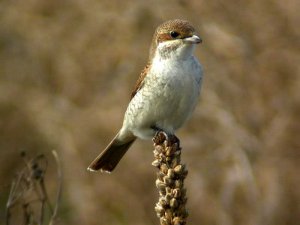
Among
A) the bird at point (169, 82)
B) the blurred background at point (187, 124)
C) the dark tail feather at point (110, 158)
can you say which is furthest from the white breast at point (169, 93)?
the blurred background at point (187, 124)

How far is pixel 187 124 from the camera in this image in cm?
636

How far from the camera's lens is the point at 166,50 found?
4.38m

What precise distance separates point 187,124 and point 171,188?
298 centimetres

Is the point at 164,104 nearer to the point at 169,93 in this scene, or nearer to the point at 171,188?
the point at 169,93

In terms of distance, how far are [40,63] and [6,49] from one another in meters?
0.35

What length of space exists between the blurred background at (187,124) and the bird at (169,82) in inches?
68.9

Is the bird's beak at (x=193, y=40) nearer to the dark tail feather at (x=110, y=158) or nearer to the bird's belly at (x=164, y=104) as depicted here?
the bird's belly at (x=164, y=104)

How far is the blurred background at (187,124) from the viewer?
6223mm

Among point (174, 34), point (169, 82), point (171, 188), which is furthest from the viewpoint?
point (174, 34)

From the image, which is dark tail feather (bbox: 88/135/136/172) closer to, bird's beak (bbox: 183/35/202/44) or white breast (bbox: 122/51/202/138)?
white breast (bbox: 122/51/202/138)

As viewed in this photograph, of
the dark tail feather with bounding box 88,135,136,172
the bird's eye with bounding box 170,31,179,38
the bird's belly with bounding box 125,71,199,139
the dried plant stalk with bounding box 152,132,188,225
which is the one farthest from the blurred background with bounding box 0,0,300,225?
the dried plant stalk with bounding box 152,132,188,225

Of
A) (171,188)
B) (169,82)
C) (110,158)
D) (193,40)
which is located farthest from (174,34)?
(171,188)

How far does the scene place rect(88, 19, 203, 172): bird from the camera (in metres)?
4.28

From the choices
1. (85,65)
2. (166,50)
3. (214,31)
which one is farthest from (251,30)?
(166,50)
